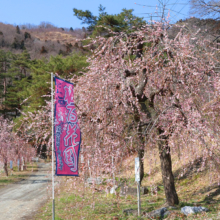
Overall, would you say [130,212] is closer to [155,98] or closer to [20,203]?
[155,98]

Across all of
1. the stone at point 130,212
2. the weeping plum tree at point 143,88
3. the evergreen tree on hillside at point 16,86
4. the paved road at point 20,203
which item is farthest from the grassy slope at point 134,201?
the evergreen tree on hillside at point 16,86

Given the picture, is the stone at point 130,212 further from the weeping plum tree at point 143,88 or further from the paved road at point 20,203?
the paved road at point 20,203

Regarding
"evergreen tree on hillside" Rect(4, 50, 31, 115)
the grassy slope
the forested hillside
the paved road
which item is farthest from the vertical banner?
"evergreen tree on hillside" Rect(4, 50, 31, 115)

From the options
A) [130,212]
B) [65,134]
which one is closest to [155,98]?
[65,134]

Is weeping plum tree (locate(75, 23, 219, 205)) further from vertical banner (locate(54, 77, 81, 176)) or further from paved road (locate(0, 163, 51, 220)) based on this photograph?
paved road (locate(0, 163, 51, 220))

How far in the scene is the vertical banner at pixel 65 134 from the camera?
17.4 ft

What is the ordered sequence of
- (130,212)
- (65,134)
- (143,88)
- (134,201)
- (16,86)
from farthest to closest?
1. (16,86)
2. (134,201)
3. (130,212)
4. (143,88)
5. (65,134)

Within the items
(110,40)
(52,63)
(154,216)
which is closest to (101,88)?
(110,40)

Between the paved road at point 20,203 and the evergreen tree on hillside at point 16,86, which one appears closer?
the paved road at point 20,203

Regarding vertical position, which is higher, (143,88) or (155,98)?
(143,88)

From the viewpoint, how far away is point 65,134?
5.43 metres

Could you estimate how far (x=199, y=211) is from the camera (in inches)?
252

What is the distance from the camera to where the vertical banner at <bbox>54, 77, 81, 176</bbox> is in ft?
17.4

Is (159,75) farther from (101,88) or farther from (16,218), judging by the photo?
(16,218)
